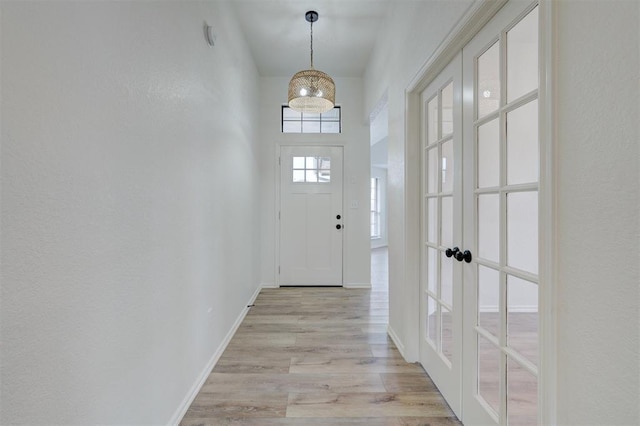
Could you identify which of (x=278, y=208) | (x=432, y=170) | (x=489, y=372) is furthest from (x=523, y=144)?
(x=278, y=208)

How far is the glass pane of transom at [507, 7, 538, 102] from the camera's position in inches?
41.8

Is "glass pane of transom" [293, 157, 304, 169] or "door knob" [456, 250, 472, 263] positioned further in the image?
"glass pane of transom" [293, 157, 304, 169]

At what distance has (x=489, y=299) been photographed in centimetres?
135

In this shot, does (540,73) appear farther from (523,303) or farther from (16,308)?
(16,308)

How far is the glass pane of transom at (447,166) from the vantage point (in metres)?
1.70

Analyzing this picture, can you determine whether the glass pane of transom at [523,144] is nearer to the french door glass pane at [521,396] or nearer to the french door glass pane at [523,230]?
the french door glass pane at [523,230]

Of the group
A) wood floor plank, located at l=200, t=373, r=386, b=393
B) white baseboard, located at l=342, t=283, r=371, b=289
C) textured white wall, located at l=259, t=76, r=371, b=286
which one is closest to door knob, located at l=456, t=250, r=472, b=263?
wood floor plank, located at l=200, t=373, r=386, b=393

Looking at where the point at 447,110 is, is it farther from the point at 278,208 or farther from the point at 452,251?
the point at 278,208

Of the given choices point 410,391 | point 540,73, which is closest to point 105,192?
point 540,73

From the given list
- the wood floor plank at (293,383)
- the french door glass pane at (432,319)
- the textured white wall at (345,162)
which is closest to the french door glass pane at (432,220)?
the french door glass pane at (432,319)

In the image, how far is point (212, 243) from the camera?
2139 millimetres

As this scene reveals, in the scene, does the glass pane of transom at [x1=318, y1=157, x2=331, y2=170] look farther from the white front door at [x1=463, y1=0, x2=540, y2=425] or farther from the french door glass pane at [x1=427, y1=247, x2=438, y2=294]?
the white front door at [x1=463, y1=0, x2=540, y2=425]

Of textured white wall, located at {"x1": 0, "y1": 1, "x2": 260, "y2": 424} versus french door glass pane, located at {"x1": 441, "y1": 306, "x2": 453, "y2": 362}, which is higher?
textured white wall, located at {"x1": 0, "y1": 1, "x2": 260, "y2": 424}

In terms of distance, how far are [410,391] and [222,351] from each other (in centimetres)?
137
